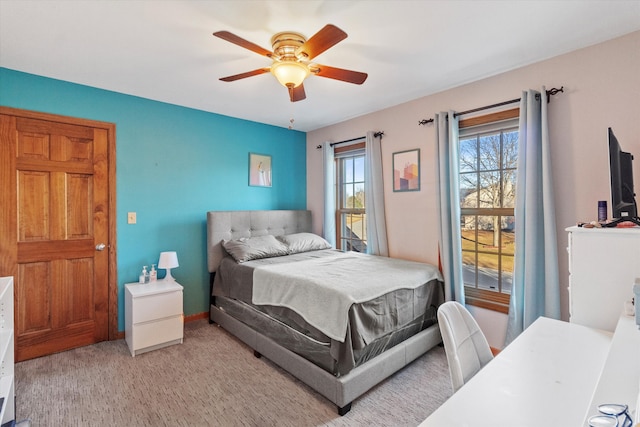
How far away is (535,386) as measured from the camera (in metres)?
1.12

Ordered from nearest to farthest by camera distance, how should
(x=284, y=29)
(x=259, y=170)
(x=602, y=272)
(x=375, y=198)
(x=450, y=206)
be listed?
(x=602, y=272) < (x=284, y=29) < (x=450, y=206) < (x=375, y=198) < (x=259, y=170)

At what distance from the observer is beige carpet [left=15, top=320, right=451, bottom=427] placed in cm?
196

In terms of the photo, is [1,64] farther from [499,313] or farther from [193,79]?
[499,313]

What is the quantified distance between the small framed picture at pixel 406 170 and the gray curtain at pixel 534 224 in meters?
0.99

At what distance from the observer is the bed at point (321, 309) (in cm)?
204

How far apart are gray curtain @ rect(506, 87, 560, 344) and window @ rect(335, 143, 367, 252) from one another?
185 cm

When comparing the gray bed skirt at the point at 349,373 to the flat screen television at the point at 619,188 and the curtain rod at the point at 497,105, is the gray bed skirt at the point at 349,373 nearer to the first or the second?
the flat screen television at the point at 619,188

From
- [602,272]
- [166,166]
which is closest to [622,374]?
[602,272]

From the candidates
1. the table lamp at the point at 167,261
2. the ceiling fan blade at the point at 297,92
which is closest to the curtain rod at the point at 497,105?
the ceiling fan blade at the point at 297,92

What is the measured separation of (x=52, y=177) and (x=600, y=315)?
4108 millimetres

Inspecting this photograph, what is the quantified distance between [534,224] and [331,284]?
5.33 feet

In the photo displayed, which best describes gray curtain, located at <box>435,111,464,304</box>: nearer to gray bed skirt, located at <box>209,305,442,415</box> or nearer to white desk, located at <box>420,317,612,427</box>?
gray bed skirt, located at <box>209,305,442,415</box>

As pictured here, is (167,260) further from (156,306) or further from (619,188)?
(619,188)

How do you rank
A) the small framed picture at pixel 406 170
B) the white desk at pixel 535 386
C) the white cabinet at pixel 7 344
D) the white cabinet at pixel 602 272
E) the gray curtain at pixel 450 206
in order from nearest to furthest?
the white desk at pixel 535 386 → the white cabinet at pixel 602 272 → the white cabinet at pixel 7 344 → the gray curtain at pixel 450 206 → the small framed picture at pixel 406 170
